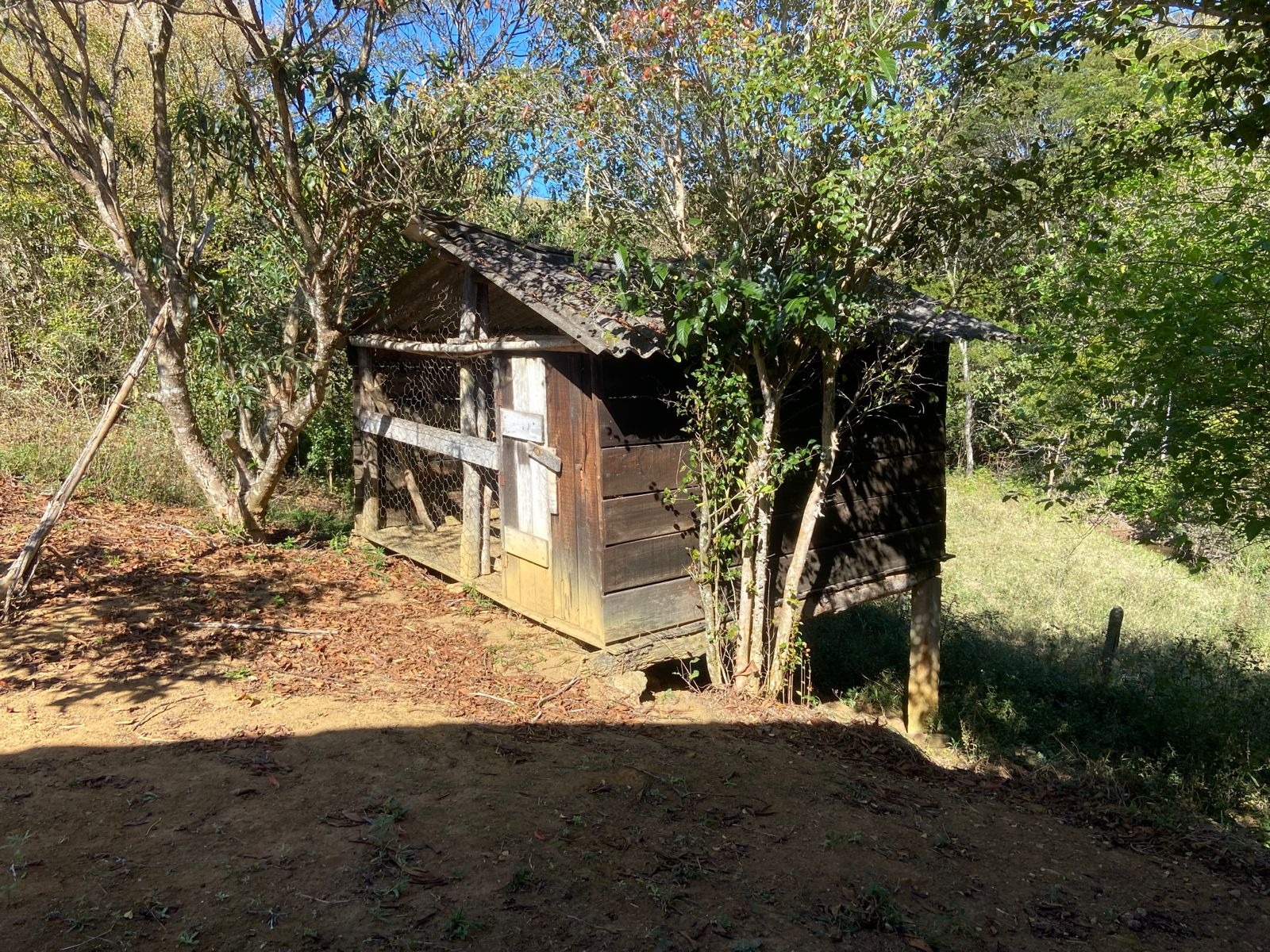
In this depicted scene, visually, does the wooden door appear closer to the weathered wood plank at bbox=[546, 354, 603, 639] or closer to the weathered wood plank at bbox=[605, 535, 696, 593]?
the weathered wood plank at bbox=[546, 354, 603, 639]

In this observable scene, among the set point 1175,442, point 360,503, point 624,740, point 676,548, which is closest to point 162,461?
point 360,503

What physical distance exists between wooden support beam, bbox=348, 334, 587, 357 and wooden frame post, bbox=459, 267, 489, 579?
0.13 meters

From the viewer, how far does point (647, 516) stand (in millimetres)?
6230

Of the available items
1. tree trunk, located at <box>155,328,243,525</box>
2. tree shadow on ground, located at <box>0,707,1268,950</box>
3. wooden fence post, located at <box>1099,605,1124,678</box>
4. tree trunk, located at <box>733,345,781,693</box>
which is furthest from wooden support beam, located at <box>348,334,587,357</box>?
wooden fence post, located at <box>1099,605,1124,678</box>

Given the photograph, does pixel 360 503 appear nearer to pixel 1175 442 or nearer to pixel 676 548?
pixel 676 548

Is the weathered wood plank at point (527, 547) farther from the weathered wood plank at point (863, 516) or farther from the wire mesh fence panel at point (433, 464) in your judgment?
the weathered wood plank at point (863, 516)

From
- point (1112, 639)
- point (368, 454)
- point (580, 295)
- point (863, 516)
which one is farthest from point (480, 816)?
point (1112, 639)

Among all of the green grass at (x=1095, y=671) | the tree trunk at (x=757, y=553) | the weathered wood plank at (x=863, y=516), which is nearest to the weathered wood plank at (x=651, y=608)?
the tree trunk at (x=757, y=553)

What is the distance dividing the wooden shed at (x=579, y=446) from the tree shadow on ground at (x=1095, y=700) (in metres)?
1.55

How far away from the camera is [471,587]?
7715 millimetres

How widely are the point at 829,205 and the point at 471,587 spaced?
4402mm

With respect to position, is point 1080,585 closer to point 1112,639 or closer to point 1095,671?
point 1112,639

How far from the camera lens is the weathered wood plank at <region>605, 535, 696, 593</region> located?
612cm

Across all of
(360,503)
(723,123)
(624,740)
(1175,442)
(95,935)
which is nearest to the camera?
(95,935)
